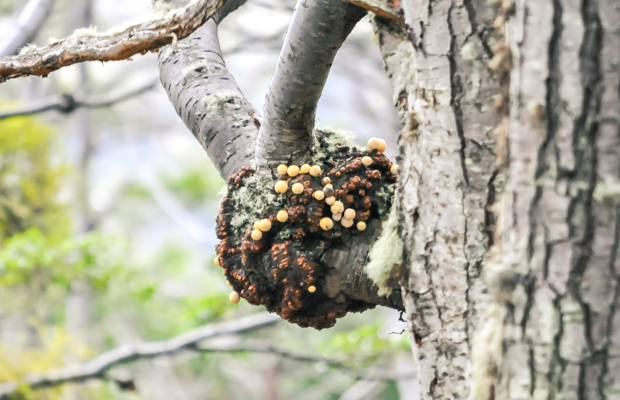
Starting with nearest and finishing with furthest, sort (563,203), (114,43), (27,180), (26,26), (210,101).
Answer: (563,203) → (114,43) → (210,101) → (26,26) → (27,180)

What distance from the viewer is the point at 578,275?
482 mm

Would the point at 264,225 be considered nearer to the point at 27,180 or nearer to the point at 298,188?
the point at 298,188

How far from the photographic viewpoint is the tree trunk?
1.51 ft

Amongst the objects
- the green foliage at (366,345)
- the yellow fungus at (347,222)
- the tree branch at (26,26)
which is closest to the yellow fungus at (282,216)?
the yellow fungus at (347,222)

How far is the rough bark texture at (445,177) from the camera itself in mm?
597

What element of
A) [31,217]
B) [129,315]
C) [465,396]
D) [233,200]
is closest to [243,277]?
[233,200]

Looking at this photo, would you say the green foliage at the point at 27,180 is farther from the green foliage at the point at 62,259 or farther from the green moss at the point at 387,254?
the green moss at the point at 387,254

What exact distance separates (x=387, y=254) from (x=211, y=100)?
25.8 inches

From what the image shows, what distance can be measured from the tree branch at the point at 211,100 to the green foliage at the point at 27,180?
3077mm

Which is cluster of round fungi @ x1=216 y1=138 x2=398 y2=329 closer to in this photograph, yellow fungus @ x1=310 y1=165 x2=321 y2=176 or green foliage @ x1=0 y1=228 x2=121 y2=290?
yellow fungus @ x1=310 y1=165 x2=321 y2=176

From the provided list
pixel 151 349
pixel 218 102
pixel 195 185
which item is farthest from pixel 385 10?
pixel 195 185

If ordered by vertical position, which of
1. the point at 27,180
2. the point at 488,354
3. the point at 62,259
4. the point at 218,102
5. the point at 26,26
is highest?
the point at 27,180

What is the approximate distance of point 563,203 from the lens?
1.56 ft

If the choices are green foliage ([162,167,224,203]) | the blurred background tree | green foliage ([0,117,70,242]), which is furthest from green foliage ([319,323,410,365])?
green foliage ([162,167,224,203])
